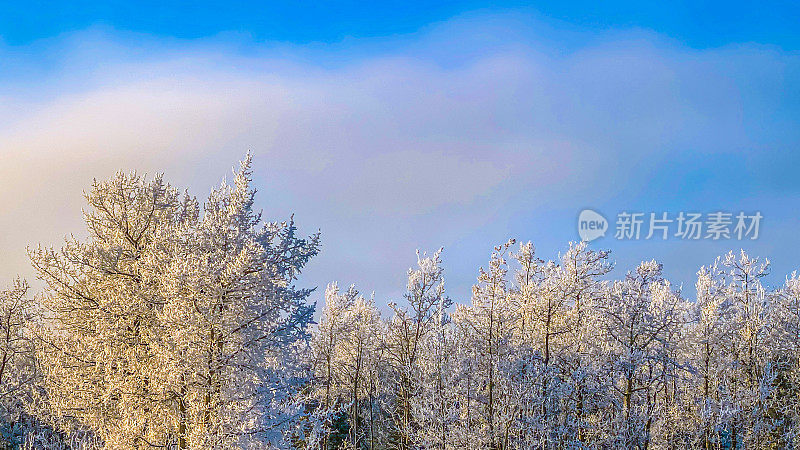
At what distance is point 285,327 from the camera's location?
15750 millimetres

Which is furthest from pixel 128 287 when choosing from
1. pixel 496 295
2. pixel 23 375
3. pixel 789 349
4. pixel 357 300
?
pixel 789 349

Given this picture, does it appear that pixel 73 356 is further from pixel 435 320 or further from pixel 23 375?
pixel 23 375

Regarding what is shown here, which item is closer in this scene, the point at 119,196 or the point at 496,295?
the point at 119,196

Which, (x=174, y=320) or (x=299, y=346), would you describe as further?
(x=299, y=346)

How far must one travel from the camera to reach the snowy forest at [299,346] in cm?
1452

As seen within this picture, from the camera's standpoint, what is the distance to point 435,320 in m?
26.4

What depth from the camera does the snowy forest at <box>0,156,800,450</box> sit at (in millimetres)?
14523

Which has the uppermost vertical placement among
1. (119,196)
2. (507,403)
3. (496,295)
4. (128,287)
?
(119,196)

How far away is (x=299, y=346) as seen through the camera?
25.1m

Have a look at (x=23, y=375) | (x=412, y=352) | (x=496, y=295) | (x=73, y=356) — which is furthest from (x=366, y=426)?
(x=73, y=356)

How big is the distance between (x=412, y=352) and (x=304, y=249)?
1277 centimetres

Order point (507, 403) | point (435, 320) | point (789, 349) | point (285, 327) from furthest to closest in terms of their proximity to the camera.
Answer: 1. point (789, 349)
2. point (435, 320)
3. point (507, 403)
4. point (285, 327)

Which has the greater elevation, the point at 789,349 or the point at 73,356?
the point at 789,349

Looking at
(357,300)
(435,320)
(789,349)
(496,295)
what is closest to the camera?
(496,295)
